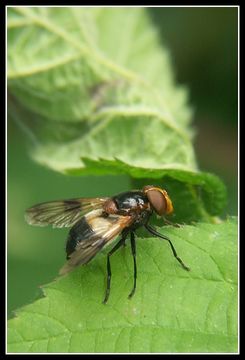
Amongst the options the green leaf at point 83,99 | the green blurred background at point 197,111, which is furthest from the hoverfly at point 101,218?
the green blurred background at point 197,111

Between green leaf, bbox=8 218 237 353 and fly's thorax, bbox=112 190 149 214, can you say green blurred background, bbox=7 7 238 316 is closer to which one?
fly's thorax, bbox=112 190 149 214

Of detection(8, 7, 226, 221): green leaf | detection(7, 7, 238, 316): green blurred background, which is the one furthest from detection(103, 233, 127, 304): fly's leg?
detection(7, 7, 238, 316): green blurred background

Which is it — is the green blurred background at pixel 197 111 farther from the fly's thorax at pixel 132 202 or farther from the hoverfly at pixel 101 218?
the fly's thorax at pixel 132 202

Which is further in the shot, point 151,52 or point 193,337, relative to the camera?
point 151,52

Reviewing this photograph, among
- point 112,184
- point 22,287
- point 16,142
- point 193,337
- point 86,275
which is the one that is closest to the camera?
point 193,337

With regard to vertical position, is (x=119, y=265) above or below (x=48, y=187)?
below

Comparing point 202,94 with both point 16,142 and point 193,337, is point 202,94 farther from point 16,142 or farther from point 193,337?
point 193,337

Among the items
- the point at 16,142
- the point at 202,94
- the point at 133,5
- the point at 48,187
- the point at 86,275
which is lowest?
the point at 86,275

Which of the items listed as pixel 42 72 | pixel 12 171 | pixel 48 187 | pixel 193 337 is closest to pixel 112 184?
pixel 48 187

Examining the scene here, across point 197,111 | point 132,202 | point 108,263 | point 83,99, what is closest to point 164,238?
point 108,263
